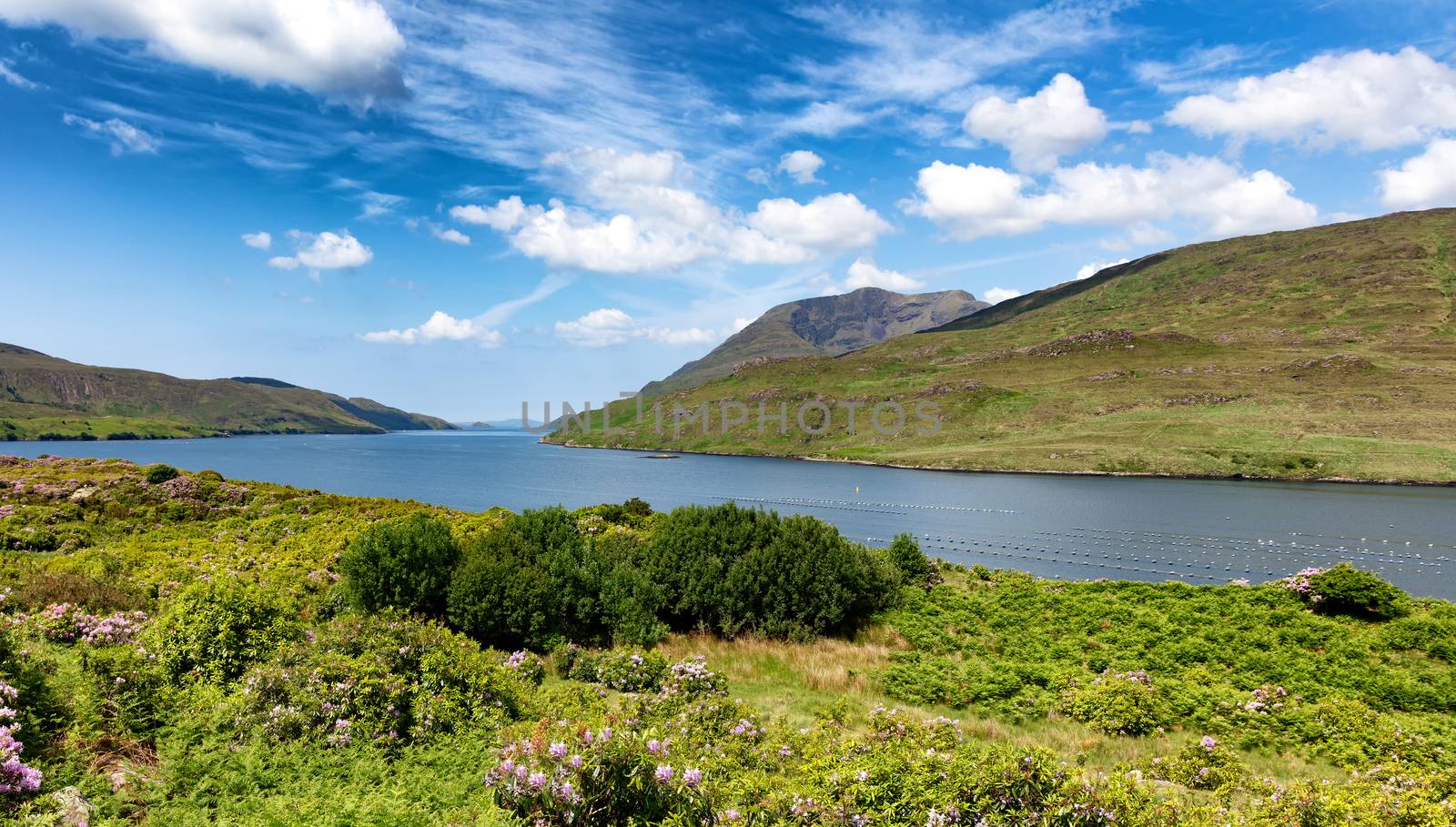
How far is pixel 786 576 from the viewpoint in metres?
19.1

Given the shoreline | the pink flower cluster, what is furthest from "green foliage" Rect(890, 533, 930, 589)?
the shoreline

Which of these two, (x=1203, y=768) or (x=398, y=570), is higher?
(x=398, y=570)

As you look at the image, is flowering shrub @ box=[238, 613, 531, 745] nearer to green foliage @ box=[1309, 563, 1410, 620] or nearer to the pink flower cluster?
the pink flower cluster

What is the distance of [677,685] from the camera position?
11.3 metres

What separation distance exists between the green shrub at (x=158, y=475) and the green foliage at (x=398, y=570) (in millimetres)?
20898

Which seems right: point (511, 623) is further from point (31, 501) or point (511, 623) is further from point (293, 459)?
point (293, 459)

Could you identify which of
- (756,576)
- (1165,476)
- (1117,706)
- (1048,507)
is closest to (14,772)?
(1117,706)

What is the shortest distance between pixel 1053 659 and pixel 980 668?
2688 millimetres

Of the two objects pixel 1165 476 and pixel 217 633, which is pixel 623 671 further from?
pixel 1165 476

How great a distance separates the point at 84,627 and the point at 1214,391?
15591 cm

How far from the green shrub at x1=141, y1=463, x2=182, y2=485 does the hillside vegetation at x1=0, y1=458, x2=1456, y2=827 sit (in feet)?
17.6

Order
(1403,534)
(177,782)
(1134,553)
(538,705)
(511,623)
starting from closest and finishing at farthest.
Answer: (177,782) < (538,705) < (511,623) < (1134,553) < (1403,534)

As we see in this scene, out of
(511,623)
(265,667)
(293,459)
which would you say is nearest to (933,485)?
(511,623)

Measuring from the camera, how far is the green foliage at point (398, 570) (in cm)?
1577
